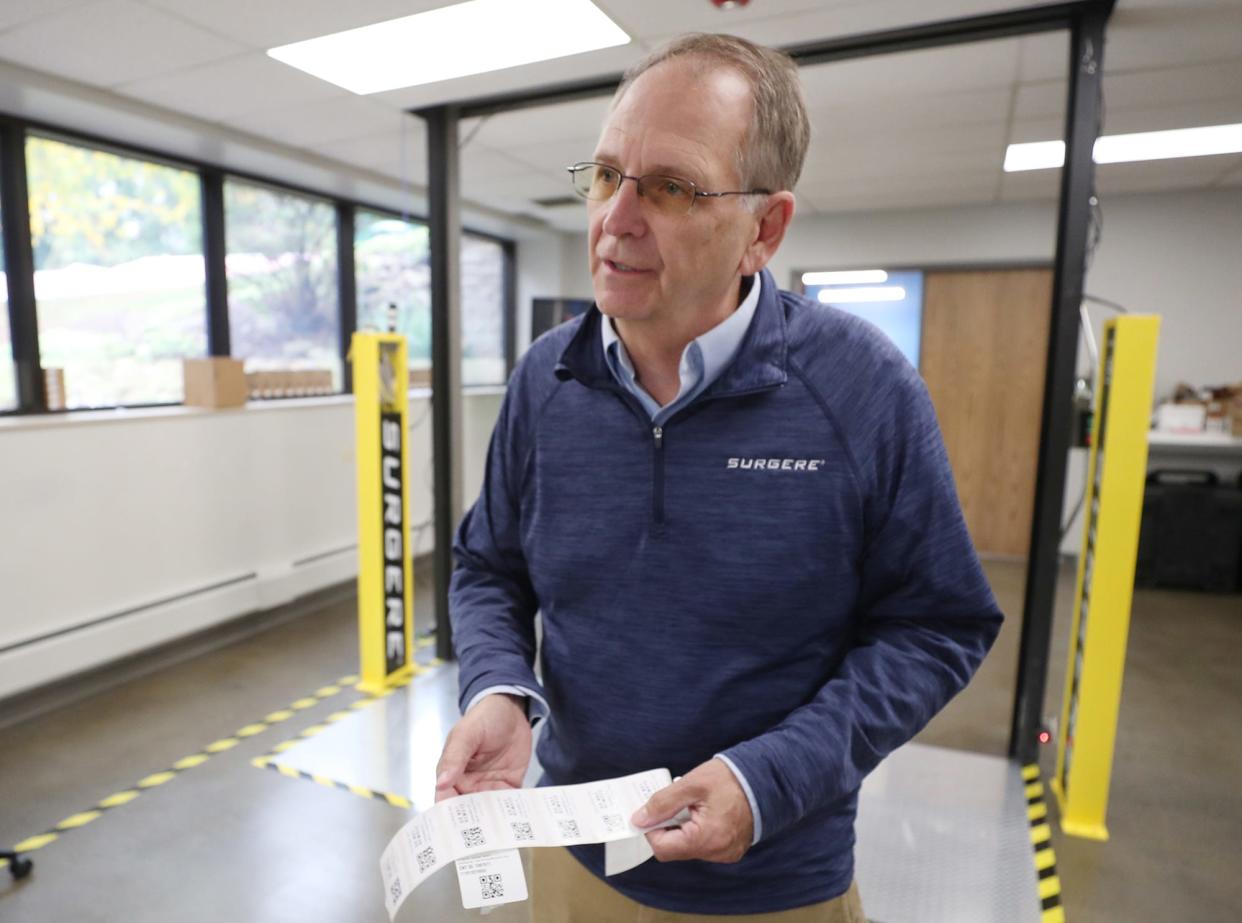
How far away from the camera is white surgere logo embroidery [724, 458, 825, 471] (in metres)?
0.88

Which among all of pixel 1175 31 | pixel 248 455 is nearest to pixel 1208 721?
pixel 1175 31

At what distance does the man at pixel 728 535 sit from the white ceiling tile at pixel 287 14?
190 cm

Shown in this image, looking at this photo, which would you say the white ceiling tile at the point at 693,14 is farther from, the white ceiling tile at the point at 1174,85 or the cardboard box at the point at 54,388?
the cardboard box at the point at 54,388

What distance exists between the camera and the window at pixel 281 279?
464cm

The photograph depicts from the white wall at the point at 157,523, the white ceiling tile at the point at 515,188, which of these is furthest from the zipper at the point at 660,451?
the white ceiling tile at the point at 515,188

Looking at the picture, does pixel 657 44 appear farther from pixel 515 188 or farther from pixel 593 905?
pixel 515 188

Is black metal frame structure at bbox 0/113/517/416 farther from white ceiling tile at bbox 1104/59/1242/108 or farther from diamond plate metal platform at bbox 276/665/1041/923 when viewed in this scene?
white ceiling tile at bbox 1104/59/1242/108

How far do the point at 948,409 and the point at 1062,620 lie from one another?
6.37 feet

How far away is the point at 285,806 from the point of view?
2621 mm

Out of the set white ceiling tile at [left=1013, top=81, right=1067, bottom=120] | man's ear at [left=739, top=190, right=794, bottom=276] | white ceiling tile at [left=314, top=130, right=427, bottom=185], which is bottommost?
man's ear at [left=739, top=190, right=794, bottom=276]

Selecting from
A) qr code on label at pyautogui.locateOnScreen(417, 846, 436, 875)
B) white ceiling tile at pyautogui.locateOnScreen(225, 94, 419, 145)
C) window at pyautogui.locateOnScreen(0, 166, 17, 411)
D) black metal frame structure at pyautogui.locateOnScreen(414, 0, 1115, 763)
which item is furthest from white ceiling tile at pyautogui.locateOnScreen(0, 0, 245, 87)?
qr code on label at pyautogui.locateOnScreen(417, 846, 436, 875)

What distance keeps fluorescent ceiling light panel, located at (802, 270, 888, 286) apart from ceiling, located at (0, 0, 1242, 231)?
1.36 metres

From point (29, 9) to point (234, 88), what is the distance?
800 mm

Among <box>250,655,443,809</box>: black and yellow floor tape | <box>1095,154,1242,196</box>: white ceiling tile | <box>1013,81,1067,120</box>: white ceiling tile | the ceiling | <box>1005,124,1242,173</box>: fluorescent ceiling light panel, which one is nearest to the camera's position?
the ceiling
